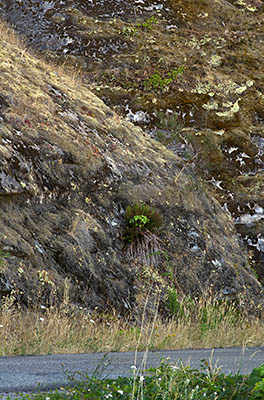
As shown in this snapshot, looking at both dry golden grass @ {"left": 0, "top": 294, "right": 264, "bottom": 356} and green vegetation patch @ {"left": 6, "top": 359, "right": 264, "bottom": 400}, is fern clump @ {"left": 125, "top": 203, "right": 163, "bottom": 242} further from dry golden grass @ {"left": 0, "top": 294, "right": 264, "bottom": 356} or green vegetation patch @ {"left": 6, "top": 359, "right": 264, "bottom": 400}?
green vegetation patch @ {"left": 6, "top": 359, "right": 264, "bottom": 400}

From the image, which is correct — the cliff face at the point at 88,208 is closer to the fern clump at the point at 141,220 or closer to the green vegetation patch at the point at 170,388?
→ the fern clump at the point at 141,220

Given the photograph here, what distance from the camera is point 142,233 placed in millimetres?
10227

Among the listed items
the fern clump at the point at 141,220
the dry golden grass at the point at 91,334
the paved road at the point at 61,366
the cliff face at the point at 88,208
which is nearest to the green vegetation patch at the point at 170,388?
the paved road at the point at 61,366

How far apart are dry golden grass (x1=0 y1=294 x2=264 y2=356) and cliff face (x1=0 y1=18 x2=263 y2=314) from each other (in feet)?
1.55

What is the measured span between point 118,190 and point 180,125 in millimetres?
6095

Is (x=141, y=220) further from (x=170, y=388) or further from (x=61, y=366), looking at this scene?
(x=170, y=388)

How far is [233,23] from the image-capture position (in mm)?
21125

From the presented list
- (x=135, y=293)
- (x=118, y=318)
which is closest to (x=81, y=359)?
(x=118, y=318)

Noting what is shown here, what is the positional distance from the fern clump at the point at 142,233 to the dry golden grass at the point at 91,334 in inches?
59.2

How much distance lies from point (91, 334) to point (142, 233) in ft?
11.6

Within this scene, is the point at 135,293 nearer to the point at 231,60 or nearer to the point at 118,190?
the point at 118,190

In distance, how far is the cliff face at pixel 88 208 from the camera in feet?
27.2

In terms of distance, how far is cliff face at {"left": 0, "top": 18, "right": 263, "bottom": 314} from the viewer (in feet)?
27.2

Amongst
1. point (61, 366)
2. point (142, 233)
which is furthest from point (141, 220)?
point (61, 366)
